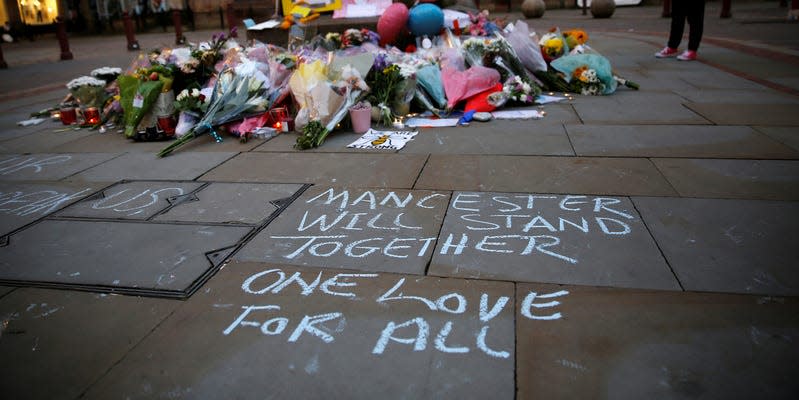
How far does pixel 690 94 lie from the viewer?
5.72m

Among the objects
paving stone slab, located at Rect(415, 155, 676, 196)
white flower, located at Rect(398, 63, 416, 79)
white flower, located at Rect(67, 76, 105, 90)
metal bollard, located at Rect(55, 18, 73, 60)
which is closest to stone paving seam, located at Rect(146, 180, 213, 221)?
paving stone slab, located at Rect(415, 155, 676, 196)

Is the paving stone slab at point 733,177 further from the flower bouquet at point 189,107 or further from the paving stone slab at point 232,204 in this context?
the flower bouquet at point 189,107

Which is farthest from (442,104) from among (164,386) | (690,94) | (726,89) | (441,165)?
(164,386)

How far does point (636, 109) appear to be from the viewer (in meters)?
5.20

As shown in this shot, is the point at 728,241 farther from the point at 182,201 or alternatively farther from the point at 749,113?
the point at 182,201

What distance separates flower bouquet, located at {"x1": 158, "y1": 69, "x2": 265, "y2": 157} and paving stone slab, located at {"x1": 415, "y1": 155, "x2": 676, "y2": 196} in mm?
2360

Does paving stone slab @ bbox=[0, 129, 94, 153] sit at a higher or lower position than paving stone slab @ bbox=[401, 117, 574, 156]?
higher

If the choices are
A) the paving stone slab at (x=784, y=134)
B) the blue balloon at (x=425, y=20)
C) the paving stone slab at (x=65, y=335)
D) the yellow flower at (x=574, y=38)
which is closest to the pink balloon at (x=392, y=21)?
the blue balloon at (x=425, y=20)

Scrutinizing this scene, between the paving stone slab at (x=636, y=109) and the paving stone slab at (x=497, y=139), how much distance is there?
2.08 feet

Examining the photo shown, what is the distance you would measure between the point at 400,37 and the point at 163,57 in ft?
10.7

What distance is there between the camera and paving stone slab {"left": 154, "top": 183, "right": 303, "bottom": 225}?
318 cm

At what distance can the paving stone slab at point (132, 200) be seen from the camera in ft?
11.0

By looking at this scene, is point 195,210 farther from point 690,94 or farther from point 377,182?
point 690,94

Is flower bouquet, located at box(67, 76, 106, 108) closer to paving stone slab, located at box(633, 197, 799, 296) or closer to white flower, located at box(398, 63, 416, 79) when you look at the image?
white flower, located at box(398, 63, 416, 79)
